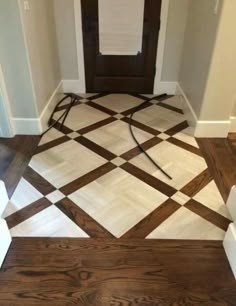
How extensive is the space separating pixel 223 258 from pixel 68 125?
1769 mm

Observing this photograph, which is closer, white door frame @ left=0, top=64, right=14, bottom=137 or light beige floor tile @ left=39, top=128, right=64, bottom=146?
white door frame @ left=0, top=64, right=14, bottom=137

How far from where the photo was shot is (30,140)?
233 cm

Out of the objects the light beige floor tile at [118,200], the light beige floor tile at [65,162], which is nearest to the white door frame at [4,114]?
the light beige floor tile at [65,162]

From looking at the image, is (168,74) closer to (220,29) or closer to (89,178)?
(220,29)

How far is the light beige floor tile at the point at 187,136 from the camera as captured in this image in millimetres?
2334

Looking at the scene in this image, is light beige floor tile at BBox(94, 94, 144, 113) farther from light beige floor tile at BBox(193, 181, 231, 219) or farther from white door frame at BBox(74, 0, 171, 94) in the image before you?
light beige floor tile at BBox(193, 181, 231, 219)

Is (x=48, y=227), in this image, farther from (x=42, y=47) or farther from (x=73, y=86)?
(x=73, y=86)

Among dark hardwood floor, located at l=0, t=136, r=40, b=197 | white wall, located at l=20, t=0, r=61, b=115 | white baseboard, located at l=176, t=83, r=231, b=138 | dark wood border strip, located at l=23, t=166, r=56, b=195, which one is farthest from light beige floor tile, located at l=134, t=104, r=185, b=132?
dark wood border strip, located at l=23, t=166, r=56, b=195

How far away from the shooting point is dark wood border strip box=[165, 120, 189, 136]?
2471 millimetres

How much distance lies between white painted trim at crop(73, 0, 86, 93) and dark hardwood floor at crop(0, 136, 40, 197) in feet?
3.67

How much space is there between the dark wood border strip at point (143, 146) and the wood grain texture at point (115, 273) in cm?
83

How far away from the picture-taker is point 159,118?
2711mm

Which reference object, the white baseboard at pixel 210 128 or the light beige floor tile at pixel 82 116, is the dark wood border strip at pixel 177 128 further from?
the light beige floor tile at pixel 82 116

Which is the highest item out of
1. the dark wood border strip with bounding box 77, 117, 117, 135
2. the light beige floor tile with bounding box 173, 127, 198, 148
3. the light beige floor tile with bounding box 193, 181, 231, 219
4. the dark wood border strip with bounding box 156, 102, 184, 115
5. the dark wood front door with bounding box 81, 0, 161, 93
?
the dark wood front door with bounding box 81, 0, 161, 93
